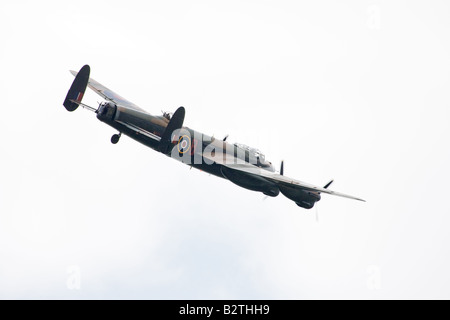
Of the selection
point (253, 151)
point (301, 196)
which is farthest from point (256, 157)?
point (301, 196)

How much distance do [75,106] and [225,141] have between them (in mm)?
9959

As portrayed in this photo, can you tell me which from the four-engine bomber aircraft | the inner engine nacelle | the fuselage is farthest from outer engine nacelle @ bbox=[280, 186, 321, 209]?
the inner engine nacelle

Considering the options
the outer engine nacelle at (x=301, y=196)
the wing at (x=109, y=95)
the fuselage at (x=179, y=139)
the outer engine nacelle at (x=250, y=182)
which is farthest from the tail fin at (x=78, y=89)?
the outer engine nacelle at (x=301, y=196)

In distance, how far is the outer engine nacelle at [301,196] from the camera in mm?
42219

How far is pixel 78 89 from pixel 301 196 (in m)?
15.5

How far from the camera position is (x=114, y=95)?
1841 inches

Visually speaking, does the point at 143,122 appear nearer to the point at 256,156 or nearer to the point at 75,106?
the point at 75,106

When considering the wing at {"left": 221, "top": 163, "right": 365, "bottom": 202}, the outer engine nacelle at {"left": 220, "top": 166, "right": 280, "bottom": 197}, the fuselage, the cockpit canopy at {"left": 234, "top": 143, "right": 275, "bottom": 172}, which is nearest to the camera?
the fuselage

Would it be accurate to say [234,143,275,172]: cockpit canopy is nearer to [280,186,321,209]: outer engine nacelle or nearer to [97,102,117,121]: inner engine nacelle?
[280,186,321,209]: outer engine nacelle

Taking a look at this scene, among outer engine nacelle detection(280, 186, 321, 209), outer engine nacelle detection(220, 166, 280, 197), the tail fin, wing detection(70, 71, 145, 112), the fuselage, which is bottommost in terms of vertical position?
outer engine nacelle detection(280, 186, 321, 209)

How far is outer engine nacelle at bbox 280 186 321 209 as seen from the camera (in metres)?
42.2

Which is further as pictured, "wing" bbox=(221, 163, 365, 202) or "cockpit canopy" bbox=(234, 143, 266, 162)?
"cockpit canopy" bbox=(234, 143, 266, 162)

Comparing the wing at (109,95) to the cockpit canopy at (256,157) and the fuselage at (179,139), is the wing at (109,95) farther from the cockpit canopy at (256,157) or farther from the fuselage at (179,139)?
the cockpit canopy at (256,157)

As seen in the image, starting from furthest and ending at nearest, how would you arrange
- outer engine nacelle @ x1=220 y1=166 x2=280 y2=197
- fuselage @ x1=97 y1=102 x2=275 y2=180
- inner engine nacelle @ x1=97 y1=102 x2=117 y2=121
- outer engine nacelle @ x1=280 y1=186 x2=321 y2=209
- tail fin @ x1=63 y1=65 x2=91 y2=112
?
1. outer engine nacelle @ x1=280 y1=186 x2=321 y2=209
2. outer engine nacelle @ x1=220 y1=166 x2=280 y2=197
3. tail fin @ x1=63 y1=65 x2=91 y2=112
4. fuselage @ x1=97 y1=102 x2=275 y2=180
5. inner engine nacelle @ x1=97 y1=102 x2=117 y2=121
